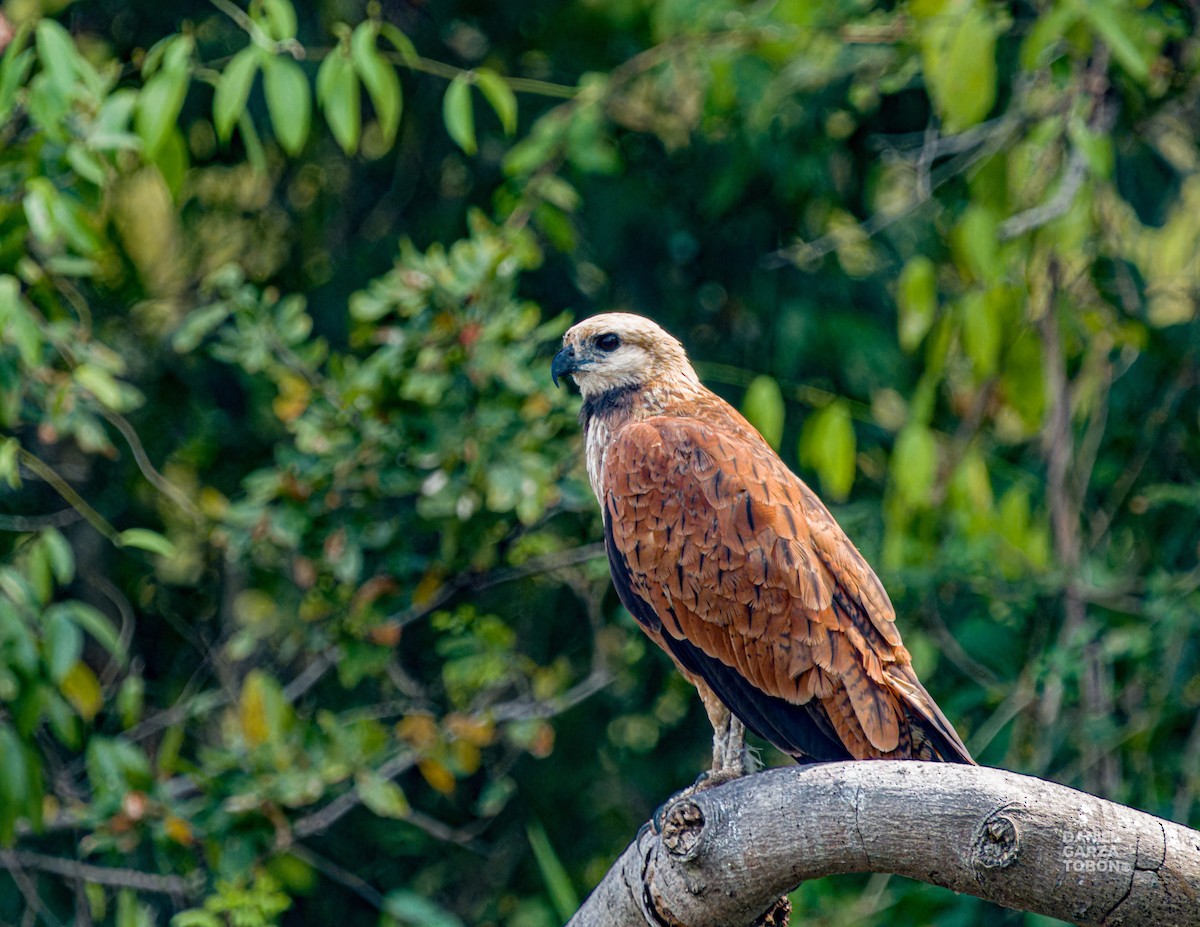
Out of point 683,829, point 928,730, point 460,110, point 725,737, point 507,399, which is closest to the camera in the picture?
point 683,829

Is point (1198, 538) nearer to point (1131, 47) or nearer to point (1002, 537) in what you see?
point (1002, 537)

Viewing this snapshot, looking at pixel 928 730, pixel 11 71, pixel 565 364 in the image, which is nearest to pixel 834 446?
pixel 565 364

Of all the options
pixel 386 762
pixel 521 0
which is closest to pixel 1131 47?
pixel 521 0

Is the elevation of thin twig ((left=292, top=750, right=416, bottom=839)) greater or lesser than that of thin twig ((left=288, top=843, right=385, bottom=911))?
greater

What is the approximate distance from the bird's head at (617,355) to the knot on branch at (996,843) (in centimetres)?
163

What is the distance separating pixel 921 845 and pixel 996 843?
0.40 feet

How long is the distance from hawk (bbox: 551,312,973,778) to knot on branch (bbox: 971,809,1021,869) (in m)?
0.65

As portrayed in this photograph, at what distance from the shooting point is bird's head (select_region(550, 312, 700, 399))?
3557 millimetres

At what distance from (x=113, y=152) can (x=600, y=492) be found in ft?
4.88

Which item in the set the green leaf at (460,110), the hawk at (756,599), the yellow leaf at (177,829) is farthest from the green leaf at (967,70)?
the yellow leaf at (177,829)

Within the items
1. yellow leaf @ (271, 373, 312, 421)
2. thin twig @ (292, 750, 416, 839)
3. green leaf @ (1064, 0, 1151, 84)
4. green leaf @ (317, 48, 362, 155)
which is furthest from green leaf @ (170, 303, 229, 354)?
green leaf @ (1064, 0, 1151, 84)

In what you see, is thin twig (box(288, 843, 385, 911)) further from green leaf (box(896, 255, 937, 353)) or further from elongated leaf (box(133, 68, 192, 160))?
green leaf (box(896, 255, 937, 353))

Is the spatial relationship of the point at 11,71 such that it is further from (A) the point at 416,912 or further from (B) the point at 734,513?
(A) the point at 416,912

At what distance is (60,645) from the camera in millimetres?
3584
